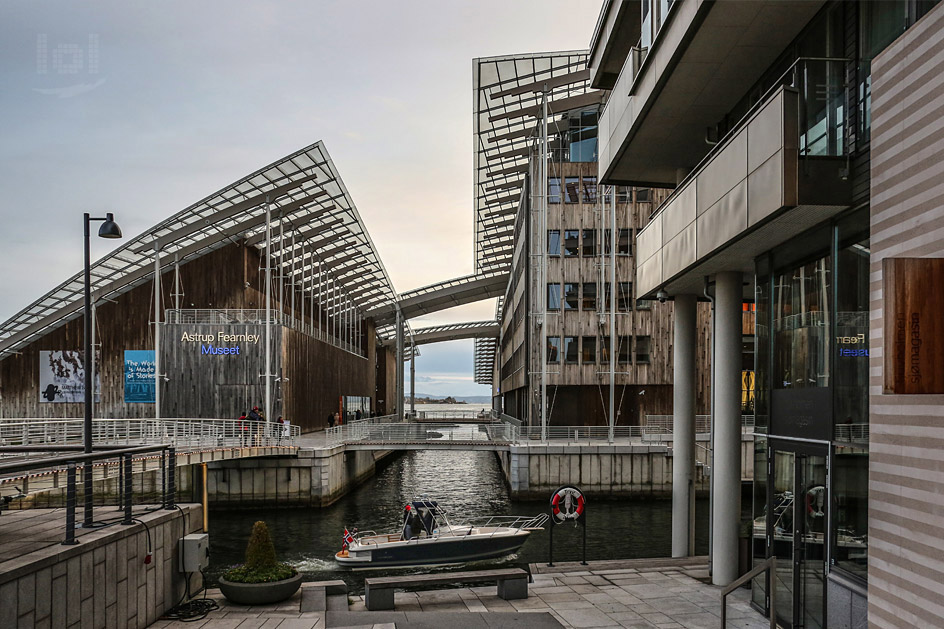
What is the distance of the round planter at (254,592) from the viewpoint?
38.3ft

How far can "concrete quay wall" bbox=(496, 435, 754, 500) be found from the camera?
36.9 metres


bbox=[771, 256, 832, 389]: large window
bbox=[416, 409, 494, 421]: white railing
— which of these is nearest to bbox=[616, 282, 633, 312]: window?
bbox=[771, 256, 832, 389]: large window

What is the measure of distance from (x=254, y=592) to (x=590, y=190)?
37.8 metres

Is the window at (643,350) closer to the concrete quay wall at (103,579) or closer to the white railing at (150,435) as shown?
the white railing at (150,435)

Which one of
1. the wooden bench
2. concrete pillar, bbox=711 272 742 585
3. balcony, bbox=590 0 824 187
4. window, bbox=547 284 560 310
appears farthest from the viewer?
window, bbox=547 284 560 310

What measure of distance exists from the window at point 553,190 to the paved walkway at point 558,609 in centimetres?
3343

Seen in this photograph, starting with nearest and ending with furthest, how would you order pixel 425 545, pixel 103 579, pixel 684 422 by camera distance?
pixel 103 579
pixel 684 422
pixel 425 545

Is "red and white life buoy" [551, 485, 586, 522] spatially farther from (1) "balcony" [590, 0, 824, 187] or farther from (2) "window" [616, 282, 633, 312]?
(2) "window" [616, 282, 633, 312]

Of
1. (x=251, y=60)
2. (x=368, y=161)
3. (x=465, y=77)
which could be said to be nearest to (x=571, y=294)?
(x=465, y=77)

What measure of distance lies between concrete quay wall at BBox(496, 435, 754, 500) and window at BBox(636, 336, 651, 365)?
339 inches

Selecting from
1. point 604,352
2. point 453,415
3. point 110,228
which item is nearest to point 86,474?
point 110,228

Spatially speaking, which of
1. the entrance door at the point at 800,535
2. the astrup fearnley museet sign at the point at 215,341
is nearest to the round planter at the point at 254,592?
the entrance door at the point at 800,535

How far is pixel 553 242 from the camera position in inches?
1812
